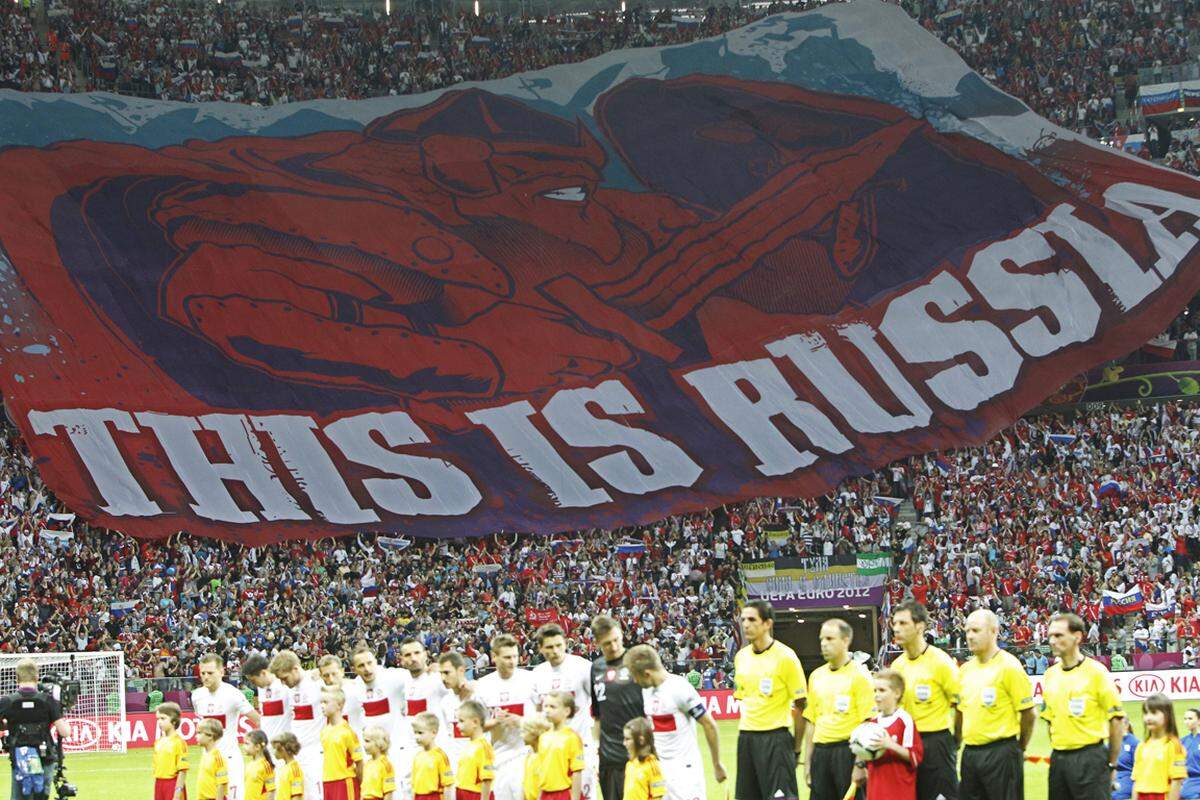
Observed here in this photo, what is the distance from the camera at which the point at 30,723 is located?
1733 centimetres

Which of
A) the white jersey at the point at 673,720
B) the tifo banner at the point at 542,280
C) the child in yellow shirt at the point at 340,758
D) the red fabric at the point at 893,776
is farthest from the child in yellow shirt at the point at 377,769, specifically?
the tifo banner at the point at 542,280

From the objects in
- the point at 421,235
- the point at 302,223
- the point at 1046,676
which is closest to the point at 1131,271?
the point at 421,235

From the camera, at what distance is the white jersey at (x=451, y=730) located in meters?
14.8

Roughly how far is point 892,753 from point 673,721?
1.82 metres

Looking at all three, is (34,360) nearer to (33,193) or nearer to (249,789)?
(33,193)

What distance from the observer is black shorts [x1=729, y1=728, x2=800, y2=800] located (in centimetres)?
1355

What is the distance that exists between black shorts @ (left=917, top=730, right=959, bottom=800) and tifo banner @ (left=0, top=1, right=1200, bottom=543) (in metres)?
25.6

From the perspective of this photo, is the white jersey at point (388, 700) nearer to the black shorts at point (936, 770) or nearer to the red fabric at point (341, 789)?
the red fabric at point (341, 789)

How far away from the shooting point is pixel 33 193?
39906 mm

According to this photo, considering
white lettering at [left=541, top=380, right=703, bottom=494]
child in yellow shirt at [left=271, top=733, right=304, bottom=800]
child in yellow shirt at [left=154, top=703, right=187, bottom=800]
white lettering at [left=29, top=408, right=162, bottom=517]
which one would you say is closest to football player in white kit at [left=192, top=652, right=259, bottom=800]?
child in yellow shirt at [left=154, top=703, right=187, bottom=800]

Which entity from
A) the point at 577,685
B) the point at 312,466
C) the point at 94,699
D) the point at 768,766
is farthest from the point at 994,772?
the point at 312,466

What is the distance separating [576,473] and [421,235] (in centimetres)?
691

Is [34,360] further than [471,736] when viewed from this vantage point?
Yes

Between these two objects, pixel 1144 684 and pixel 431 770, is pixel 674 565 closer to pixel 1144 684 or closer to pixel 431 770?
pixel 1144 684
